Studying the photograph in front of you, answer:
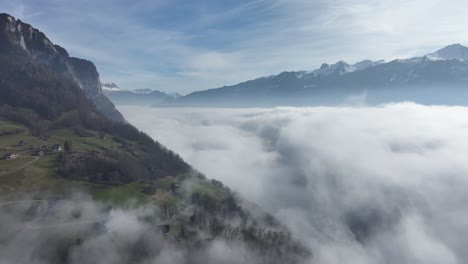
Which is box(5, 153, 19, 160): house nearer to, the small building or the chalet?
the small building

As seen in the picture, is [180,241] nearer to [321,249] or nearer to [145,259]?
[145,259]

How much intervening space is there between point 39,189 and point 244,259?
76.7 meters

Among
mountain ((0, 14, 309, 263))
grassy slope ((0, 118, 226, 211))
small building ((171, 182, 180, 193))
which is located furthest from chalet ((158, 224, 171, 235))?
small building ((171, 182, 180, 193))

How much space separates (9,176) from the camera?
13712cm

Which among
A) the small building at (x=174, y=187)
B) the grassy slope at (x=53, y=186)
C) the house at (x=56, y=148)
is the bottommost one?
the small building at (x=174, y=187)

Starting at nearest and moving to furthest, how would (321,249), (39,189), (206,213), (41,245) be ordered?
(41,245) < (39,189) < (206,213) < (321,249)

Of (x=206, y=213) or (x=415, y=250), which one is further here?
(x=415, y=250)

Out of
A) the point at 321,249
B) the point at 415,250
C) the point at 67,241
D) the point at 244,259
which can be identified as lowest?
the point at 415,250

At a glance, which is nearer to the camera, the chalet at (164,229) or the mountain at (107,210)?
the mountain at (107,210)

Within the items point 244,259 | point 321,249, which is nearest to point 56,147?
point 244,259

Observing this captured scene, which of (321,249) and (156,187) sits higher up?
(156,187)

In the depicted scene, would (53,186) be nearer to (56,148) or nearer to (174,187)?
(56,148)

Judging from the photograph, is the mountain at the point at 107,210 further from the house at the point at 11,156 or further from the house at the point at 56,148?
the house at the point at 56,148

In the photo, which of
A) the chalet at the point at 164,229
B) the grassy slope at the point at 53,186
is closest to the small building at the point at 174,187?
the grassy slope at the point at 53,186
